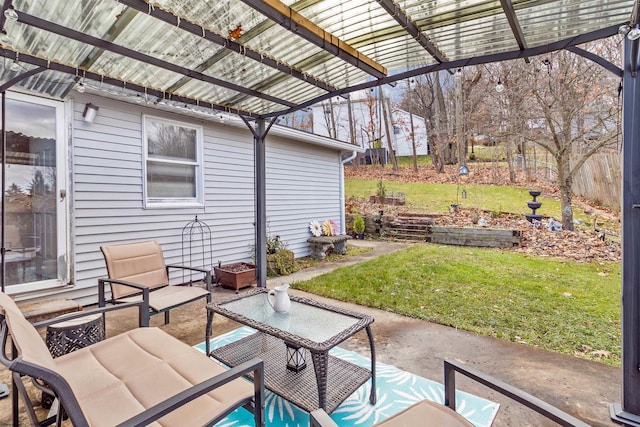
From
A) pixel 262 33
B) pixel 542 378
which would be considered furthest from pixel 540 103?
pixel 262 33

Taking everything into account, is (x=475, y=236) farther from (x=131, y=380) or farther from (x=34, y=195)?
(x=34, y=195)

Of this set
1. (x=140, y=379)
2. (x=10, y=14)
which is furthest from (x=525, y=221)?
(x=10, y=14)

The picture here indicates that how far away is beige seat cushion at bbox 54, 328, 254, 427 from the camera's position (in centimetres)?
144

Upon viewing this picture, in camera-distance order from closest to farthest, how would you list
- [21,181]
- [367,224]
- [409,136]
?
[21,181] < [367,224] < [409,136]

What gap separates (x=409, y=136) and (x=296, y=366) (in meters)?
17.1

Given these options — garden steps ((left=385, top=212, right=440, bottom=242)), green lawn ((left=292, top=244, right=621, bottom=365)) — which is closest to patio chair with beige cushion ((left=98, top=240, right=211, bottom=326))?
green lawn ((left=292, top=244, right=621, bottom=365))

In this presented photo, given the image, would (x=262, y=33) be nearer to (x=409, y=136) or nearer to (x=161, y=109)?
(x=161, y=109)

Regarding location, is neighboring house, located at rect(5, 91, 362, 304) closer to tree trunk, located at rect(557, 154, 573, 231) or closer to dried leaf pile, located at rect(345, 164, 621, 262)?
dried leaf pile, located at rect(345, 164, 621, 262)

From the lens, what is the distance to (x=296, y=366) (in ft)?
7.70

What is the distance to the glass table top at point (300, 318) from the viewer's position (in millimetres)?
2176

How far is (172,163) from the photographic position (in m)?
5.30

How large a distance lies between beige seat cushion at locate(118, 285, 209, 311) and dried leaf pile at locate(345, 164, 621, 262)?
708 cm

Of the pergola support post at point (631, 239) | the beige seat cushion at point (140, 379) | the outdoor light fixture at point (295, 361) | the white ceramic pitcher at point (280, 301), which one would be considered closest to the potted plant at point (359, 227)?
the white ceramic pitcher at point (280, 301)

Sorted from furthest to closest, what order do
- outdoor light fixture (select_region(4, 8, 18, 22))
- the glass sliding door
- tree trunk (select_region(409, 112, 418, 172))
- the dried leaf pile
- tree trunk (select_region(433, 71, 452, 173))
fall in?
tree trunk (select_region(409, 112, 418, 172)) → tree trunk (select_region(433, 71, 452, 173)) → the dried leaf pile → the glass sliding door → outdoor light fixture (select_region(4, 8, 18, 22))
